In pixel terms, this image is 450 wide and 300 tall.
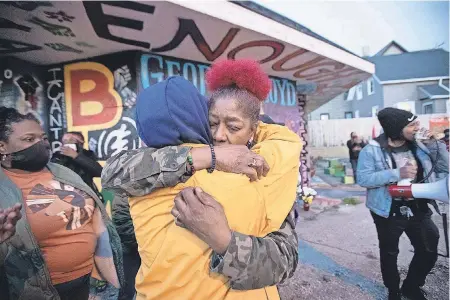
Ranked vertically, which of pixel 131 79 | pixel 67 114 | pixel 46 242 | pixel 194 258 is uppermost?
pixel 131 79

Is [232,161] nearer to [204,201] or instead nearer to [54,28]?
[204,201]

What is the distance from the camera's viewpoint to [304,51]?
4.77 meters

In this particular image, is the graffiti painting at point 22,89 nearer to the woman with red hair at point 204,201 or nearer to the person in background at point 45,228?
the person in background at point 45,228

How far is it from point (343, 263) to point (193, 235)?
369cm

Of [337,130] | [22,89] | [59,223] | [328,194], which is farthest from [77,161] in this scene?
[337,130]

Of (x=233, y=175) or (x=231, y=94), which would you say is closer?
(x=233, y=175)

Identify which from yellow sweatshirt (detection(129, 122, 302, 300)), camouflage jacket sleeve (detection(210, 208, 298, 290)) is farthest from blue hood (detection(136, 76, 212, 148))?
camouflage jacket sleeve (detection(210, 208, 298, 290))

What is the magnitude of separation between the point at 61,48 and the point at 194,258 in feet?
13.0

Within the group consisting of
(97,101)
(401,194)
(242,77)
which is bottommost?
(401,194)

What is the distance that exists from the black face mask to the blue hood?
1.38 metres

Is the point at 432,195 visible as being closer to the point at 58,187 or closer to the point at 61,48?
the point at 58,187

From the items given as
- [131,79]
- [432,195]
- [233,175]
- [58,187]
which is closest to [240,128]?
[233,175]

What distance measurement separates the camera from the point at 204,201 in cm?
83

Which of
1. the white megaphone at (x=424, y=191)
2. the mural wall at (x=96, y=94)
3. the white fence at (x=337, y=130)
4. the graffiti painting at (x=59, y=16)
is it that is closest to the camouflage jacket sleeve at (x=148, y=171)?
the white megaphone at (x=424, y=191)
